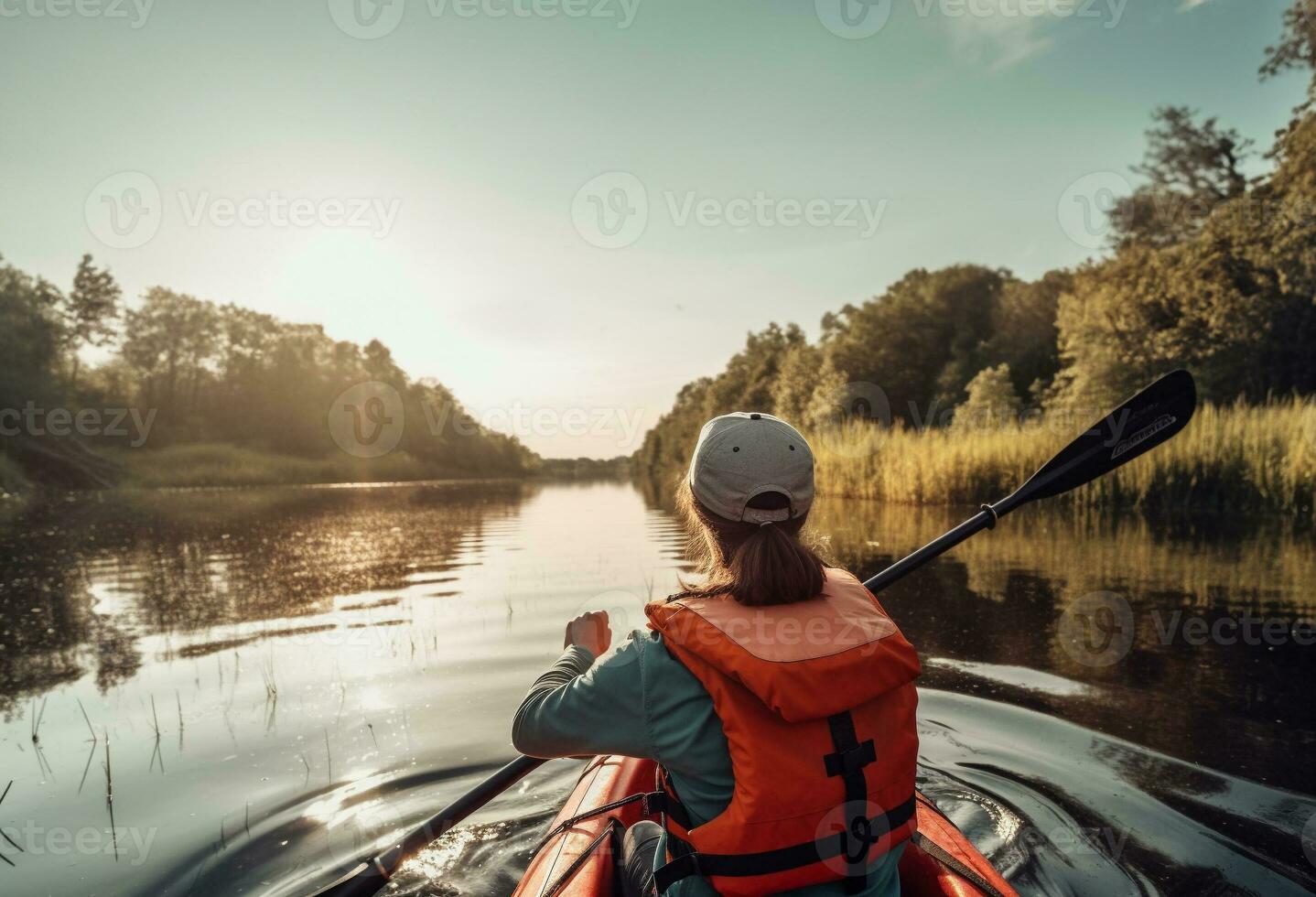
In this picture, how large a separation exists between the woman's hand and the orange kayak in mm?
621

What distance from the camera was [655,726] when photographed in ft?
5.97

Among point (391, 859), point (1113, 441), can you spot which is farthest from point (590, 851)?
point (1113, 441)

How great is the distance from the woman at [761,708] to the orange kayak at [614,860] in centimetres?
38

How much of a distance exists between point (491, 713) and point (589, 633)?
294 centimetres

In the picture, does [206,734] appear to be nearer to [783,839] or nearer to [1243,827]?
[783,839]

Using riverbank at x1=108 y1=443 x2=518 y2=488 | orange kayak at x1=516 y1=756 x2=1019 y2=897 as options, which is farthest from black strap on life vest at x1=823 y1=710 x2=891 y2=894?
riverbank at x1=108 y1=443 x2=518 y2=488

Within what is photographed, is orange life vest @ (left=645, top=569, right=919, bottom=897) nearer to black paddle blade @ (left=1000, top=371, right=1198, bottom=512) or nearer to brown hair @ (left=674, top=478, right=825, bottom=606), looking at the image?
brown hair @ (left=674, top=478, right=825, bottom=606)

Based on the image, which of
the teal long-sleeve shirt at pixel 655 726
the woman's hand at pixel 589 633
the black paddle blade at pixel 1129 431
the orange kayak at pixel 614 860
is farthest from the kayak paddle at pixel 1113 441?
the teal long-sleeve shirt at pixel 655 726

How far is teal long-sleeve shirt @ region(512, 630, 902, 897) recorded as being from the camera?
180cm

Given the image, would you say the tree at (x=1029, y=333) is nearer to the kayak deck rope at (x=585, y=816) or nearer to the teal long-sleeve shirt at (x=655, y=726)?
the kayak deck rope at (x=585, y=816)

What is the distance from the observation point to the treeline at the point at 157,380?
3372cm

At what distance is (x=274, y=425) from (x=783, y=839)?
61068 mm

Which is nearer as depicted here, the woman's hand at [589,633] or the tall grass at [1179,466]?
the woman's hand at [589,633]

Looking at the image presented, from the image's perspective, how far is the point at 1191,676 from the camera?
520cm
